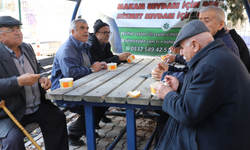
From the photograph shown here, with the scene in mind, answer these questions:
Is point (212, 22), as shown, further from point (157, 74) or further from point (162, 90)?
point (162, 90)

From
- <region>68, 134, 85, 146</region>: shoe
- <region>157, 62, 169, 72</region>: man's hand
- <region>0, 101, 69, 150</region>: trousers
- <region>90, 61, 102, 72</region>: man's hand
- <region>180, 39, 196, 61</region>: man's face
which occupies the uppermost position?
<region>180, 39, 196, 61</region>: man's face

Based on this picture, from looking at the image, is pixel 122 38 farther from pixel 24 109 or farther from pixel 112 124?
pixel 24 109

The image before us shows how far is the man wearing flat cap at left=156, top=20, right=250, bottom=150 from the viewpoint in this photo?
131 centimetres

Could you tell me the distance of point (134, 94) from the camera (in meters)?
1.85

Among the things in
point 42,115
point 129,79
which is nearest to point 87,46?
point 129,79

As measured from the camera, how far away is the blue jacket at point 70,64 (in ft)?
8.87

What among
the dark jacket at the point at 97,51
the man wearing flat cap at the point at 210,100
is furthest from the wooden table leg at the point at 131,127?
the dark jacket at the point at 97,51

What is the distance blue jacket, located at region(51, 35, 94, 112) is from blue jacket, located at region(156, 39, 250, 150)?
1.55 metres

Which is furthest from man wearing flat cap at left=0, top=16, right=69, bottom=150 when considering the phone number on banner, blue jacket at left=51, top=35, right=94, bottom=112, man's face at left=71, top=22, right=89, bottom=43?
the phone number on banner

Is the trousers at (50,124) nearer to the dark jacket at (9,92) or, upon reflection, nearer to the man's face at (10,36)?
the dark jacket at (9,92)

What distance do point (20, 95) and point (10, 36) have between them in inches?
23.1

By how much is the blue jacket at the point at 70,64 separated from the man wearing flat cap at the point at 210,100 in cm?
151

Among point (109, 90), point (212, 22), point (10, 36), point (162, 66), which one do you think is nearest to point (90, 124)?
point (109, 90)

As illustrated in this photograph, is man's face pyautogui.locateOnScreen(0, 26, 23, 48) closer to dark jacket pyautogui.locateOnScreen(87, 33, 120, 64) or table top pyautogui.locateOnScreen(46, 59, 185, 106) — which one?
table top pyautogui.locateOnScreen(46, 59, 185, 106)
